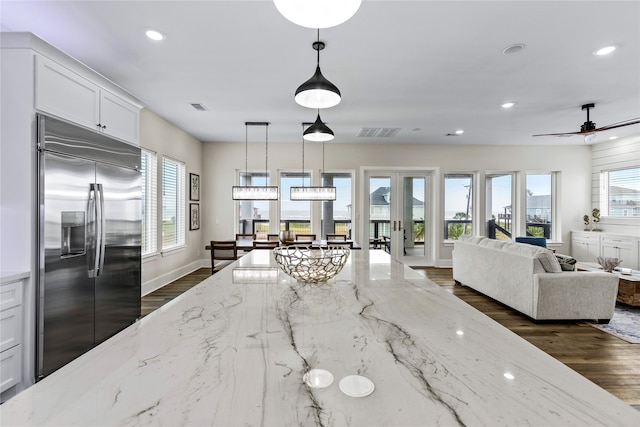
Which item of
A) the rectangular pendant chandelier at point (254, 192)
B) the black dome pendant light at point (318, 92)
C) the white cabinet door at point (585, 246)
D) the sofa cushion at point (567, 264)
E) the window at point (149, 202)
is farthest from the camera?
the white cabinet door at point (585, 246)

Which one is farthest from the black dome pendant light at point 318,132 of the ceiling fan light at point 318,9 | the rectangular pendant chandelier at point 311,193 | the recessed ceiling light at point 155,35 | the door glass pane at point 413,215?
the door glass pane at point 413,215

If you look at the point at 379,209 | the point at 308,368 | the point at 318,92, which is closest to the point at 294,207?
the point at 379,209

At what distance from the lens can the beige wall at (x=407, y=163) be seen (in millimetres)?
6816

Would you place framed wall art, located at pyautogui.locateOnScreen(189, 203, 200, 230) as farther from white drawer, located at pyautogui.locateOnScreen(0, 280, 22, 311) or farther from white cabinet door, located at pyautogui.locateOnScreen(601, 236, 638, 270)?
white cabinet door, located at pyautogui.locateOnScreen(601, 236, 638, 270)

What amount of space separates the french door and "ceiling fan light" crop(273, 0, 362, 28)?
19.7ft

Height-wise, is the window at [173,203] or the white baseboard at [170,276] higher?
the window at [173,203]

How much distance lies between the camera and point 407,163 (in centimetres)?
696

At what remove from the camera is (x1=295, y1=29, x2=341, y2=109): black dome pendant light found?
1.89 meters

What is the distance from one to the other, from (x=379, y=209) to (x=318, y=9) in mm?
6257

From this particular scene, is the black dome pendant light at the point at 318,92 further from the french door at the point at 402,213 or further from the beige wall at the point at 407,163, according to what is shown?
the french door at the point at 402,213

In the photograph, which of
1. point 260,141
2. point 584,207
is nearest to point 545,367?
point 260,141

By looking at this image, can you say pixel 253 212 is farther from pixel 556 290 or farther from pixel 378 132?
pixel 556 290

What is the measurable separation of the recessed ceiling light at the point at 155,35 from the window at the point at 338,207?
4574 mm

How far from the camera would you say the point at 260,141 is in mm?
6672
